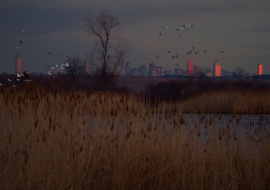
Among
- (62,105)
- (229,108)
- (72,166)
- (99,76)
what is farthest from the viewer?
(99,76)

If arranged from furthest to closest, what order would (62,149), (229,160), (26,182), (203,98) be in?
1. (203,98)
2. (229,160)
3. (62,149)
4. (26,182)

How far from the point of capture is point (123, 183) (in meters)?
6.34

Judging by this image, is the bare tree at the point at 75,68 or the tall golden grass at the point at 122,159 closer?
the tall golden grass at the point at 122,159

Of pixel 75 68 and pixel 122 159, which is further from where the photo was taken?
pixel 75 68

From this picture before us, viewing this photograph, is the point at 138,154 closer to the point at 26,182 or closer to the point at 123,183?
the point at 123,183

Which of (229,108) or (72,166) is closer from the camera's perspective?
(72,166)

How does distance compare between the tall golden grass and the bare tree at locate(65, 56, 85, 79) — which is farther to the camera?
the bare tree at locate(65, 56, 85, 79)

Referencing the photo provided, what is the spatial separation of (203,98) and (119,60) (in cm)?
1991

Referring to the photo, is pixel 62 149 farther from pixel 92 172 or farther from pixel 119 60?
pixel 119 60

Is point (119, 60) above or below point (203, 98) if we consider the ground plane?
above

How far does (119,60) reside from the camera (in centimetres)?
4000

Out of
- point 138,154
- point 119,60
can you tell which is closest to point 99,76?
point 119,60

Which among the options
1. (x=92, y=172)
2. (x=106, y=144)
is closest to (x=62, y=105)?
(x=106, y=144)

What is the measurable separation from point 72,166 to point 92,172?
360mm
